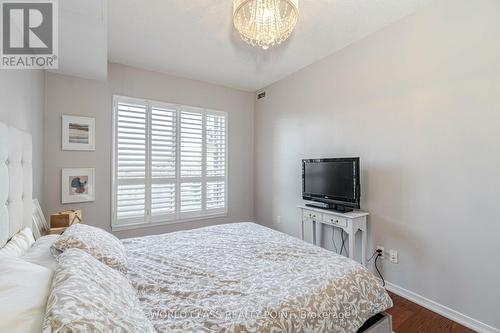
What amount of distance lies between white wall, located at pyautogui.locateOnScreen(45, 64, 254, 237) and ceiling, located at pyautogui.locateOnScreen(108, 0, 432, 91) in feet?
0.72

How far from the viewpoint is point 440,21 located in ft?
6.93

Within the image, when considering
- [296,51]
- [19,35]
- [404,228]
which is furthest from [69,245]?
[296,51]

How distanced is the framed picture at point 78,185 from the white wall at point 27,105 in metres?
0.22

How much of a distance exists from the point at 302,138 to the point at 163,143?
2.08 metres

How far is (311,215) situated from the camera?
2.89 meters

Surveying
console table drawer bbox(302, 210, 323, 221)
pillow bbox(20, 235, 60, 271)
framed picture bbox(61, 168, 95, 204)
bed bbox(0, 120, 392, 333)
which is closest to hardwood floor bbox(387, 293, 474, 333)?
bed bbox(0, 120, 392, 333)

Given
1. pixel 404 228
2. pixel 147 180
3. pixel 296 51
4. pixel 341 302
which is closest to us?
pixel 341 302

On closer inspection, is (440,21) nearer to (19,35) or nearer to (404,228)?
(404,228)

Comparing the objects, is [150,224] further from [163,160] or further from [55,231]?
[55,231]

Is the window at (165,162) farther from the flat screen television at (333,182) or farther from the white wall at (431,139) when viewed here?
the white wall at (431,139)

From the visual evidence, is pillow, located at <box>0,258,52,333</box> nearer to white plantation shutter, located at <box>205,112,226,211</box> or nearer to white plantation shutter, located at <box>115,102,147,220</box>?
white plantation shutter, located at <box>115,102,147,220</box>

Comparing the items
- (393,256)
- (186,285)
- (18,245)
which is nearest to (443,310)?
(393,256)

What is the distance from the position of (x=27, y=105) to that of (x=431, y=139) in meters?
Answer: 3.72

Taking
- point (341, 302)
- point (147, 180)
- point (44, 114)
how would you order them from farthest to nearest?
point (147, 180) < point (44, 114) < point (341, 302)
